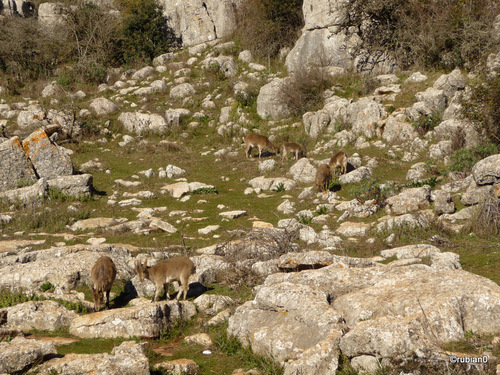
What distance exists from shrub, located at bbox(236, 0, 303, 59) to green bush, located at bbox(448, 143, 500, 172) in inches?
715

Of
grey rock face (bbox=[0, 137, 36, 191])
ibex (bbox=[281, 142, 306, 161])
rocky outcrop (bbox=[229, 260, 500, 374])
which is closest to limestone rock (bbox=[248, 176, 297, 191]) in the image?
ibex (bbox=[281, 142, 306, 161])

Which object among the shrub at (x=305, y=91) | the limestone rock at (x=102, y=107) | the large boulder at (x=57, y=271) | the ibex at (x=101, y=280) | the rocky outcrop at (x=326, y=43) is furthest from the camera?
the limestone rock at (x=102, y=107)

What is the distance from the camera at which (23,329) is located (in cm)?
815

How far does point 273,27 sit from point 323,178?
1853 cm

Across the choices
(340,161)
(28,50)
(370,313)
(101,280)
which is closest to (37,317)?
(101,280)

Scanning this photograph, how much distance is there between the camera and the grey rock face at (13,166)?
63.8ft

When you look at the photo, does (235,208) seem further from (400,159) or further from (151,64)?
(151,64)

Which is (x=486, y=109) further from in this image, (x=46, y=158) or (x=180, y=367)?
(x=46, y=158)

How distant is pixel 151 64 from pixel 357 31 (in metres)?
16.3

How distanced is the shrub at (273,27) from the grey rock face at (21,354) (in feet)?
92.2

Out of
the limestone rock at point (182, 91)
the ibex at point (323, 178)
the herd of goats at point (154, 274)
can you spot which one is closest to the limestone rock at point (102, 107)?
the limestone rock at point (182, 91)

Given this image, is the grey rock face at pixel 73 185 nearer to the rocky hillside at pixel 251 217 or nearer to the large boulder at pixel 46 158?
the rocky hillside at pixel 251 217

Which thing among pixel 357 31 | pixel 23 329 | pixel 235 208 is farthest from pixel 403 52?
pixel 23 329

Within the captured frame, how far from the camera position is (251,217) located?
1616 cm
